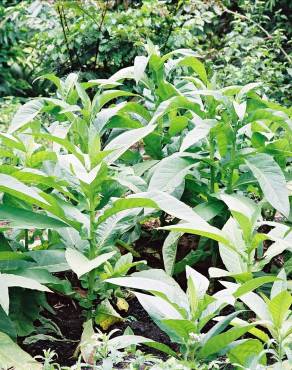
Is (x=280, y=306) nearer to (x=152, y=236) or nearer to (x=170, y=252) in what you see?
(x=170, y=252)

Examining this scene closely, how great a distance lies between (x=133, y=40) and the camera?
588 cm

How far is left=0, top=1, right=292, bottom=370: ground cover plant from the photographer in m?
2.02

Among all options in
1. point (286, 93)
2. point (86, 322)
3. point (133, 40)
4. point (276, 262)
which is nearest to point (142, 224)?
point (276, 262)

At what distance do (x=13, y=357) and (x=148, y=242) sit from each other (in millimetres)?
1106

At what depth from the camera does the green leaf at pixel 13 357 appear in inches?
83.7

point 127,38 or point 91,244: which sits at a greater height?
point 91,244

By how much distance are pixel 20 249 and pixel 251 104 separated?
1.22 meters

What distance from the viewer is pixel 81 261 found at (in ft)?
7.42

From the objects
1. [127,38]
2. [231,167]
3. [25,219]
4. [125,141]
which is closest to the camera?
[25,219]

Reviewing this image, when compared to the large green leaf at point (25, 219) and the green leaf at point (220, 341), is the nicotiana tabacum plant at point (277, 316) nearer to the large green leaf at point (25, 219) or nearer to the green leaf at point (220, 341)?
the green leaf at point (220, 341)

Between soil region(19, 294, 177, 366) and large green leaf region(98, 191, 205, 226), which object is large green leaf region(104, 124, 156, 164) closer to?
large green leaf region(98, 191, 205, 226)

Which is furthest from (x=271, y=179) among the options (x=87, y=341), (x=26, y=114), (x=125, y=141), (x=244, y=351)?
(x=26, y=114)

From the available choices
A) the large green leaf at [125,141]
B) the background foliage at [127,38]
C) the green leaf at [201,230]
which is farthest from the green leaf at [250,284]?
the background foliage at [127,38]

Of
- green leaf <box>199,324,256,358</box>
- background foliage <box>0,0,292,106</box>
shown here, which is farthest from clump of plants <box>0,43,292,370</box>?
background foliage <box>0,0,292,106</box>
